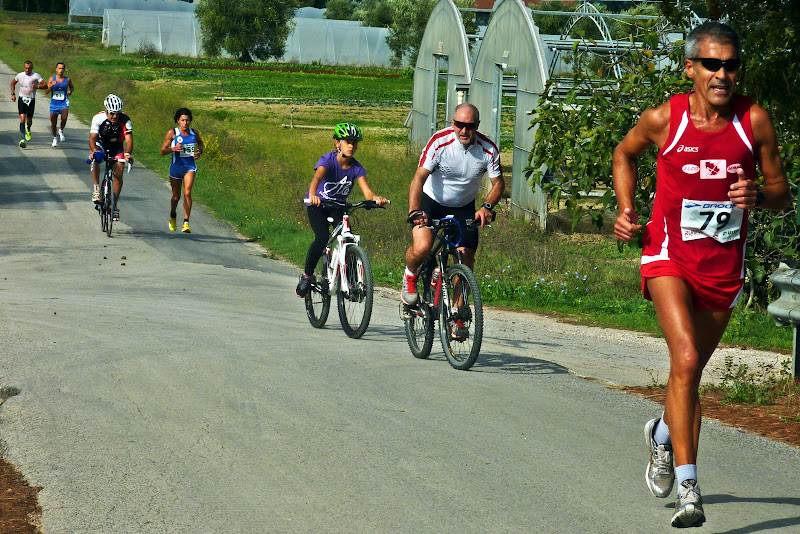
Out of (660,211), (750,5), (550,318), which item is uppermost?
(750,5)

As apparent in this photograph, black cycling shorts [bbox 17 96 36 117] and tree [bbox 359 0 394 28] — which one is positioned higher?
tree [bbox 359 0 394 28]

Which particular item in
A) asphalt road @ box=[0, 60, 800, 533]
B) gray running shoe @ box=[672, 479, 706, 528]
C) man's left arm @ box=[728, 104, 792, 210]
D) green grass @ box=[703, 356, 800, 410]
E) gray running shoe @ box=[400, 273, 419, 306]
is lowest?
asphalt road @ box=[0, 60, 800, 533]

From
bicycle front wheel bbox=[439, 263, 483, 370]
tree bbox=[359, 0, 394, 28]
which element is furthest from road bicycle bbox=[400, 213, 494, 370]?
tree bbox=[359, 0, 394, 28]

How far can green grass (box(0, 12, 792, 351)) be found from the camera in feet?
42.6

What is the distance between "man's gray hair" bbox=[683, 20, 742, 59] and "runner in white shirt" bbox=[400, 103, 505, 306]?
12.1 ft

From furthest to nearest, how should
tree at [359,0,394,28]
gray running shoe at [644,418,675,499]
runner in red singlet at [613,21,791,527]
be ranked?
1. tree at [359,0,394,28]
2. gray running shoe at [644,418,675,499]
3. runner in red singlet at [613,21,791,527]

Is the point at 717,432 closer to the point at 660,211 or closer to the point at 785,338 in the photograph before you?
the point at 660,211

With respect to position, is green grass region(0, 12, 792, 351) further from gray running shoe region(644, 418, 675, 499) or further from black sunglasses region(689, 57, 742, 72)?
black sunglasses region(689, 57, 742, 72)

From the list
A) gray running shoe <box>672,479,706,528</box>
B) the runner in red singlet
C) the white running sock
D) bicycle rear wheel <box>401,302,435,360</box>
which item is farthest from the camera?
bicycle rear wheel <box>401,302,435,360</box>

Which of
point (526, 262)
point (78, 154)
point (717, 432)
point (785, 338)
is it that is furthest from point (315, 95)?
point (717, 432)

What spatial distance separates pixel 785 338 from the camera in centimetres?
1103

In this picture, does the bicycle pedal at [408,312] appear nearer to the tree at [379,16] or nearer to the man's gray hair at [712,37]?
the man's gray hair at [712,37]

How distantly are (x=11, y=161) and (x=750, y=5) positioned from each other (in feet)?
68.8

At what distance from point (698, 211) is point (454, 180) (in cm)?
412
